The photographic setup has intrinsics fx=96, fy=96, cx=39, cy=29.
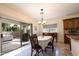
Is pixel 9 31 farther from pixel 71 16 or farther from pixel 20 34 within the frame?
pixel 71 16

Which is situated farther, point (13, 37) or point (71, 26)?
point (71, 26)

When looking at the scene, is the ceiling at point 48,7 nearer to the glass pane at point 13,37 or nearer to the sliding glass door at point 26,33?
the glass pane at point 13,37

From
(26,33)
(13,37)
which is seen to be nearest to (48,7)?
(13,37)

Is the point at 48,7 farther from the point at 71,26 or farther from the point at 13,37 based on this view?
the point at 71,26

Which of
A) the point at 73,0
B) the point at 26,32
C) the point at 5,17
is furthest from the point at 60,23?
the point at 73,0

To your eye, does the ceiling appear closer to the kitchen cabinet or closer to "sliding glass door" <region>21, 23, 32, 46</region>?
"sliding glass door" <region>21, 23, 32, 46</region>

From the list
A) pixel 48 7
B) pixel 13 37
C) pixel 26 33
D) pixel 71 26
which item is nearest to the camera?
pixel 48 7

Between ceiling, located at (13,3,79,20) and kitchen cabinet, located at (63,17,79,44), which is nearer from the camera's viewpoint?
ceiling, located at (13,3,79,20)

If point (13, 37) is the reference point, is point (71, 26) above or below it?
above

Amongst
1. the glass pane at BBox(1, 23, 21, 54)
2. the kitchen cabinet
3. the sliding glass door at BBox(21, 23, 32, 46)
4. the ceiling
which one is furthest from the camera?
the kitchen cabinet

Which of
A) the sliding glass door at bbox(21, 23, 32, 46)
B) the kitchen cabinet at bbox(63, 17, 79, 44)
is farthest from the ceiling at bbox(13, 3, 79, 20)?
the kitchen cabinet at bbox(63, 17, 79, 44)

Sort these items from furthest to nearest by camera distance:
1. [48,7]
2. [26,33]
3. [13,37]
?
[26,33], [13,37], [48,7]

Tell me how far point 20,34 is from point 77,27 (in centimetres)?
409

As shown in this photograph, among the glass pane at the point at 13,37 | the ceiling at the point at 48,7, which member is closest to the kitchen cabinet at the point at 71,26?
the ceiling at the point at 48,7
